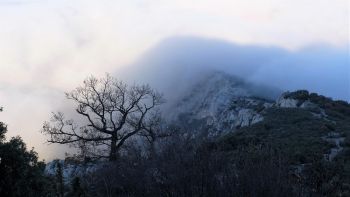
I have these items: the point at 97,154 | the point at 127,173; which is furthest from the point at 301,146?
the point at 127,173

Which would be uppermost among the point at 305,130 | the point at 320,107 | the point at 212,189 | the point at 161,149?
the point at 320,107

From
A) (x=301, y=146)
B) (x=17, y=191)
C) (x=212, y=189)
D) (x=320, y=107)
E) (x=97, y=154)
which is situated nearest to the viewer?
(x=212, y=189)

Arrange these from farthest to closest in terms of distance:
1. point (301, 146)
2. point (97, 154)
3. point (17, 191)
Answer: point (97, 154) < point (301, 146) < point (17, 191)

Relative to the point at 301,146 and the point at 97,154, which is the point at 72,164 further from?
the point at 301,146

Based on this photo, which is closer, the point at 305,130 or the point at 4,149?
the point at 4,149

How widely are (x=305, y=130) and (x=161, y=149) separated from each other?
22.2 m

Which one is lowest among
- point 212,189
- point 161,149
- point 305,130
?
point 212,189

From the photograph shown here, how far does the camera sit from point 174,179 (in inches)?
421

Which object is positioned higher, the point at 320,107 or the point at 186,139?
the point at 320,107

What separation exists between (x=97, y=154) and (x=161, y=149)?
19316 millimetres

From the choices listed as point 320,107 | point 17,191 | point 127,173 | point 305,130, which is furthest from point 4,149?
point 320,107

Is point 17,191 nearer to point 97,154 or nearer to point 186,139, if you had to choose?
point 186,139

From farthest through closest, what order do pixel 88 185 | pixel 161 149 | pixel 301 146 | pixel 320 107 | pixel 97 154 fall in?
pixel 320 107, pixel 97 154, pixel 301 146, pixel 88 185, pixel 161 149

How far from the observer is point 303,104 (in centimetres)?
4475
